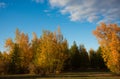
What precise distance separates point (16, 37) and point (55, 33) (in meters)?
14.0

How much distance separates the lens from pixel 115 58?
176ft

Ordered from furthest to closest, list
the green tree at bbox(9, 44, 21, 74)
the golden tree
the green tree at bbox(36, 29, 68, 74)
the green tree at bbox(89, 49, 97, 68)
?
1. the green tree at bbox(89, 49, 97, 68)
2. the green tree at bbox(9, 44, 21, 74)
3. the green tree at bbox(36, 29, 68, 74)
4. the golden tree

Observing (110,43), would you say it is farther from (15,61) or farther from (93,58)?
(93,58)

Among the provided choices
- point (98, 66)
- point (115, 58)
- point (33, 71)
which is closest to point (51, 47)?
point (33, 71)

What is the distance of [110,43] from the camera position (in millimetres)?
55188

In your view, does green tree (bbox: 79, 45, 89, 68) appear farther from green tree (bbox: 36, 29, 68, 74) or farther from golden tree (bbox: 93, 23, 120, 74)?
golden tree (bbox: 93, 23, 120, 74)

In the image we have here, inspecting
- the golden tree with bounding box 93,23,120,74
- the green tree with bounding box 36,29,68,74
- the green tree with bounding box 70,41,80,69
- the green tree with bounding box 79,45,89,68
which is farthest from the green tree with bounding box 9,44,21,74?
the green tree with bounding box 79,45,89,68

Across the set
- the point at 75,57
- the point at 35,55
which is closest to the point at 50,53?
the point at 35,55

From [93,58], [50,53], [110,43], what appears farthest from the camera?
[93,58]

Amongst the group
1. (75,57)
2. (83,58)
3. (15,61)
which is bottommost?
(15,61)

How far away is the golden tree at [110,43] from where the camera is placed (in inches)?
2133

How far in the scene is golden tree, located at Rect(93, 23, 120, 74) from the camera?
54.2 meters

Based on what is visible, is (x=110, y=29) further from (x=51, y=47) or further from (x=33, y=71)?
(x=33, y=71)

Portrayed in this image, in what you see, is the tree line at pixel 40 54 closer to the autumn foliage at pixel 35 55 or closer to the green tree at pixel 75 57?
the autumn foliage at pixel 35 55
